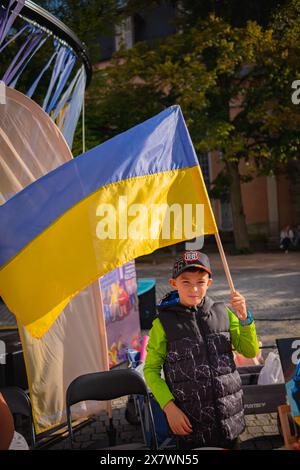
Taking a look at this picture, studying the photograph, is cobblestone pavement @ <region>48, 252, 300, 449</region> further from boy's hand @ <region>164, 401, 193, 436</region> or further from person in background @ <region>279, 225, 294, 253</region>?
person in background @ <region>279, 225, 294, 253</region>

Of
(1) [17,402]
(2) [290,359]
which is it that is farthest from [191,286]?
(1) [17,402]

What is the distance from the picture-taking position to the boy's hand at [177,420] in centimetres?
263

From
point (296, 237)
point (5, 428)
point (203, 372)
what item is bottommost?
point (5, 428)

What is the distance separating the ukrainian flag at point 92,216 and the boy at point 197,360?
49 centimetres

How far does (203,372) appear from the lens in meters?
2.76

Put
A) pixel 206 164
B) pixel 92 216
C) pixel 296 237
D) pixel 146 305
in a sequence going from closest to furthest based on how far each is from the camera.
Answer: pixel 92 216 < pixel 146 305 < pixel 296 237 < pixel 206 164

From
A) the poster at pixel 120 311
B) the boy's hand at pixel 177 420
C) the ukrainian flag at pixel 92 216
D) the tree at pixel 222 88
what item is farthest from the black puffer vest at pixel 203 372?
the tree at pixel 222 88

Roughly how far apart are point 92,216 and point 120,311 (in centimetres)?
332

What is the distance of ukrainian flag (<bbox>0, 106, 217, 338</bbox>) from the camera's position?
307cm

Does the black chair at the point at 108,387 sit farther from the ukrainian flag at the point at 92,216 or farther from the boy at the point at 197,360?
the ukrainian flag at the point at 92,216

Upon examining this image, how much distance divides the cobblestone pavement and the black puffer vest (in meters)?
1.43

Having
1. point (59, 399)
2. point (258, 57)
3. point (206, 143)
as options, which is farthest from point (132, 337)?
point (258, 57)

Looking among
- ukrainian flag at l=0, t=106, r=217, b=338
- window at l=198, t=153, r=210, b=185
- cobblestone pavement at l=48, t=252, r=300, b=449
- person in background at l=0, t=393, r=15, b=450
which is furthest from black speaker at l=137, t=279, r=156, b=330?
window at l=198, t=153, r=210, b=185

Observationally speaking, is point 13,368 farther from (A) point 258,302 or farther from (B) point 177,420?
(A) point 258,302
